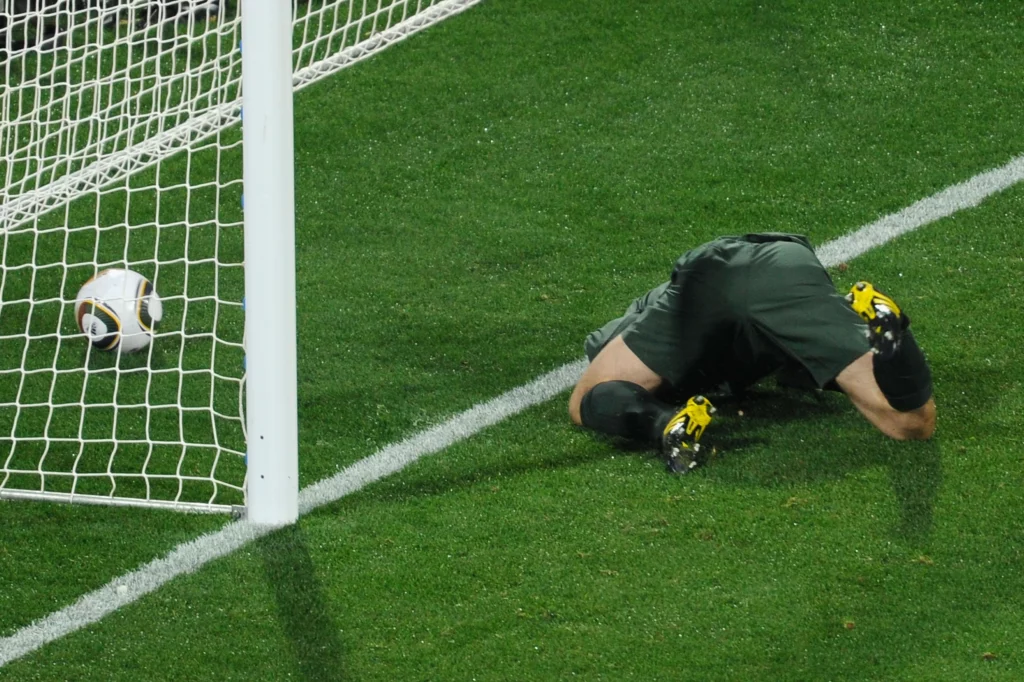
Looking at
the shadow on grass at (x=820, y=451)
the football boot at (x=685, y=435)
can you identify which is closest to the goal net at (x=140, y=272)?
the football boot at (x=685, y=435)

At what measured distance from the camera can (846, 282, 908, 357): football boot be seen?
396 cm

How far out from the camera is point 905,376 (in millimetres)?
4113

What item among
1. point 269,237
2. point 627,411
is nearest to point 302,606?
point 269,237

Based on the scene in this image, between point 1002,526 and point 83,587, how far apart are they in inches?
109

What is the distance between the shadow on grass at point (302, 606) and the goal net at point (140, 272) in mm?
273

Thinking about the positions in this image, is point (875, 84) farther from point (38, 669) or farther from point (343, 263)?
point (38, 669)

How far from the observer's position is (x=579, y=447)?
468 centimetres

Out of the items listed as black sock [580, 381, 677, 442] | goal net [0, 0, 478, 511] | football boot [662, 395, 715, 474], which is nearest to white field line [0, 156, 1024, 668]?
goal net [0, 0, 478, 511]

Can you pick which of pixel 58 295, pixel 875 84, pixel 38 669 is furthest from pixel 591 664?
pixel 875 84

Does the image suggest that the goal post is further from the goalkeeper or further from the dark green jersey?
the dark green jersey

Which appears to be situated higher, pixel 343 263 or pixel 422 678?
pixel 422 678

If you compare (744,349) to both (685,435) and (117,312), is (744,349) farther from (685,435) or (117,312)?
(117,312)

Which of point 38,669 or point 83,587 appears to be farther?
point 83,587

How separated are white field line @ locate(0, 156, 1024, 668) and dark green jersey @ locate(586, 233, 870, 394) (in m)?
0.55
